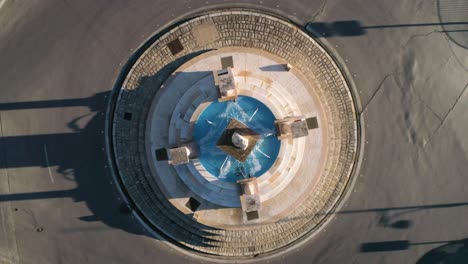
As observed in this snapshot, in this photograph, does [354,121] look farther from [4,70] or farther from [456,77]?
[4,70]

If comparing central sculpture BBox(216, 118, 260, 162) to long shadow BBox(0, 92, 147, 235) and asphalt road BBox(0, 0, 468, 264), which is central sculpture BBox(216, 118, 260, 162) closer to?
asphalt road BBox(0, 0, 468, 264)

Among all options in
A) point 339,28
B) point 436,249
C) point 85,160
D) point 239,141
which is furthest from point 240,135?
point 436,249

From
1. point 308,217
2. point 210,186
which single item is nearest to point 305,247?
point 308,217

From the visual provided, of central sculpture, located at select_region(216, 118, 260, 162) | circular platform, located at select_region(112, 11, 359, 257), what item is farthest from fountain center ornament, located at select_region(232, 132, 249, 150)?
circular platform, located at select_region(112, 11, 359, 257)

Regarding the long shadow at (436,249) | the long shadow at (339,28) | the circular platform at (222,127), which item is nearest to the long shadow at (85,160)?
the circular platform at (222,127)

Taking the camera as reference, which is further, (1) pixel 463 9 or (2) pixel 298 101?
(1) pixel 463 9
